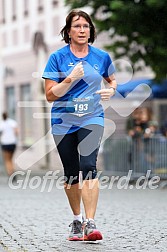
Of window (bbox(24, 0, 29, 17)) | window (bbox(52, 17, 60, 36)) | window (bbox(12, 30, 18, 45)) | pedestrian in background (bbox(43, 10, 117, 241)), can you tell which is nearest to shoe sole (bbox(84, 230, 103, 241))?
pedestrian in background (bbox(43, 10, 117, 241))

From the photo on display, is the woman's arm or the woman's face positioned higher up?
→ the woman's face

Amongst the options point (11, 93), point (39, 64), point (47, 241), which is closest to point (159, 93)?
point (39, 64)

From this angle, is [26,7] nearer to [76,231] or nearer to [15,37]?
[15,37]

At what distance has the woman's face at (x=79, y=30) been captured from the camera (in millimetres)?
7996

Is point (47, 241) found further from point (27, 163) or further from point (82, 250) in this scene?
point (27, 163)

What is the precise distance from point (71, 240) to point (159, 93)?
16361mm

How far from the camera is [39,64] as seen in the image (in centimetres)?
3488

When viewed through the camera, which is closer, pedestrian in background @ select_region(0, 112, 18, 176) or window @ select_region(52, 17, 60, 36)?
pedestrian in background @ select_region(0, 112, 18, 176)

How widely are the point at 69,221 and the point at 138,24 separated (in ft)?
35.6

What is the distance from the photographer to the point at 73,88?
26.2 feet

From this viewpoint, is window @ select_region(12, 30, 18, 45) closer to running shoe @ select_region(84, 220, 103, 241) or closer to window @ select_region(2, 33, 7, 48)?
window @ select_region(2, 33, 7, 48)

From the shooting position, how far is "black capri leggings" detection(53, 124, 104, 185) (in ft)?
26.2

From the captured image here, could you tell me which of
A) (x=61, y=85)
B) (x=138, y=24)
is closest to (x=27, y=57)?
(x=138, y=24)

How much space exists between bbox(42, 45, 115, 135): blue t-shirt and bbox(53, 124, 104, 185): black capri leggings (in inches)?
2.0
